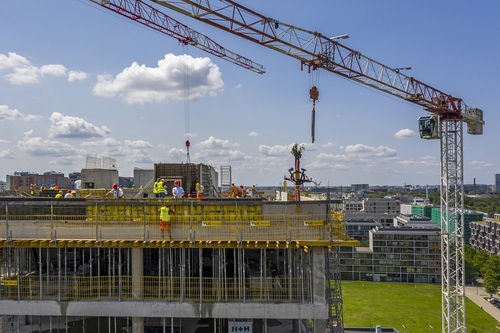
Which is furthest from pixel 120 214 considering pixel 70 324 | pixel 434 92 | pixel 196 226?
pixel 434 92

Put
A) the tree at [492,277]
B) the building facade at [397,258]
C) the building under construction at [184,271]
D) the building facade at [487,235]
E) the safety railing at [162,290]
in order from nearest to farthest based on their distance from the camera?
the building under construction at [184,271]
the safety railing at [162,290]
the tree at [492,277]
the building facade at [397,258]
the building facade at [487,235]

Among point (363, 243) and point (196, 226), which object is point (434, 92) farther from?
point (363, 243)

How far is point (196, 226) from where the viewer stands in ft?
69.7

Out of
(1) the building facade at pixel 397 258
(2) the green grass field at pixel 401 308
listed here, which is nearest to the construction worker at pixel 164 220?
(2) the green grass field at pixel 401 308

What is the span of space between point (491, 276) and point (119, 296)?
2910 inches

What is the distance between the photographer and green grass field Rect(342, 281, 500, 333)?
5750 cm

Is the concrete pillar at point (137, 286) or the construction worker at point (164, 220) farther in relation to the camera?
the concrete pillar at point (137, 286)

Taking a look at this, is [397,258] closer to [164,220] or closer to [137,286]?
[137,286]

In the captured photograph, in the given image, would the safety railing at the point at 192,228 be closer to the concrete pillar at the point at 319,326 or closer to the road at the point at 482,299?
the concrete pillar at the point at 319,326

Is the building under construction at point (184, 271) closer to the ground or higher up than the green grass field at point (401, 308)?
higher up

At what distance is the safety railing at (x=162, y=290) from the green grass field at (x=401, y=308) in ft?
132

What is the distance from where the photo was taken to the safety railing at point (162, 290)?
68.7ft

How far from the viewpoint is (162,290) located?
21875mm

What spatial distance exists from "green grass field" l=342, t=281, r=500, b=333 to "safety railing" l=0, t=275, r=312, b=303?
4029 centimetres
